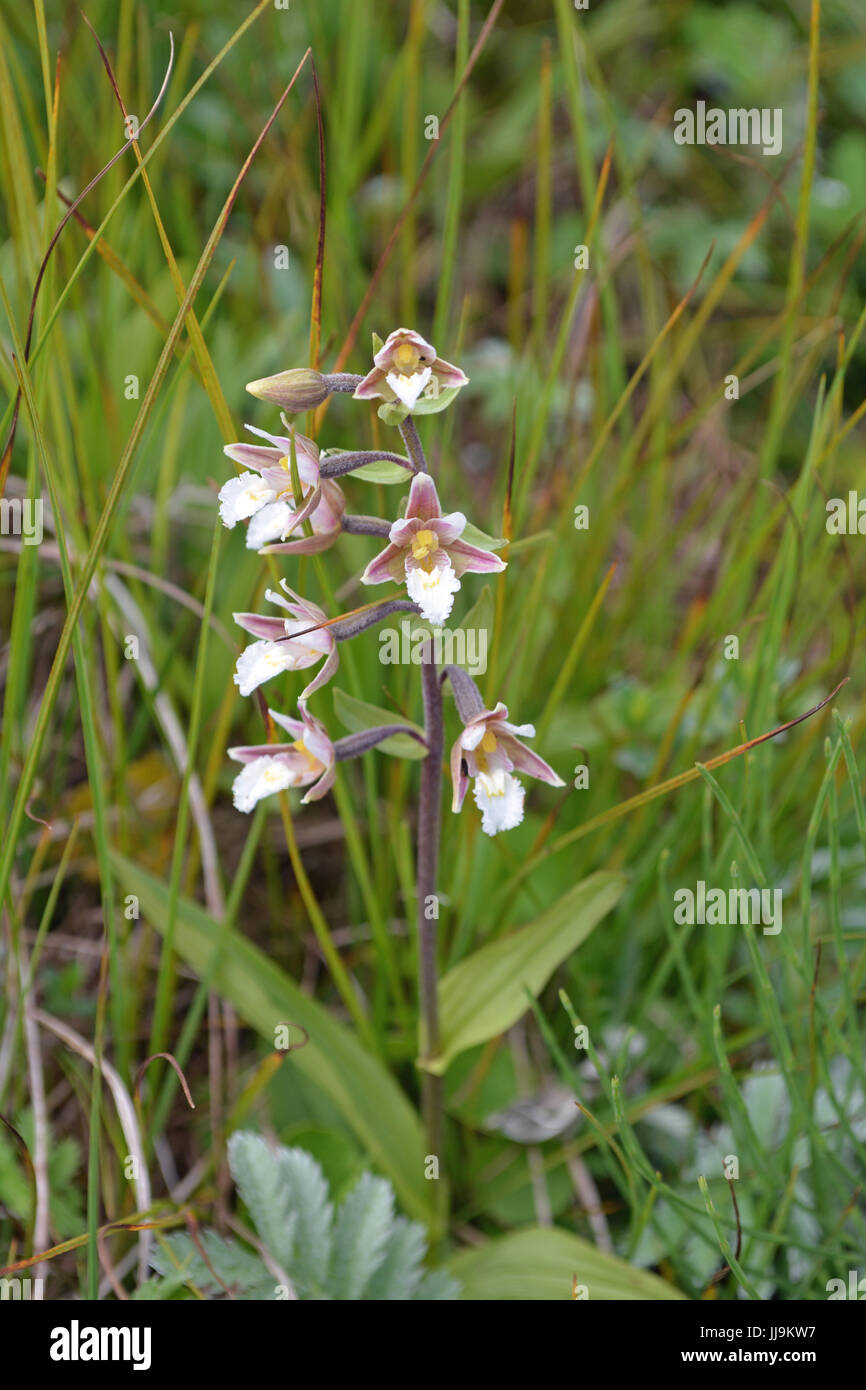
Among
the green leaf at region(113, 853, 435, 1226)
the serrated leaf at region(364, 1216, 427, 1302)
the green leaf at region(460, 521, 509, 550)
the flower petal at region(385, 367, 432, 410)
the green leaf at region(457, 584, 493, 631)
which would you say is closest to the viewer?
the flower petal at region(385, 367, 432, 410)

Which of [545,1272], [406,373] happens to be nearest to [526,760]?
[406,373]

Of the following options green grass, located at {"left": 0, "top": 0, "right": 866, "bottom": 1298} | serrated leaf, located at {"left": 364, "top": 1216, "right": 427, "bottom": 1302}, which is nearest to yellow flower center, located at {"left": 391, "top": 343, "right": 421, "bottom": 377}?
green grass, located at {"left": 0, "top": 0, "right": 866, "bottom": 1298}

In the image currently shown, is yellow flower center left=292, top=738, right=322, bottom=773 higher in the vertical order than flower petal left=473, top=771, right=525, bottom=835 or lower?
higher

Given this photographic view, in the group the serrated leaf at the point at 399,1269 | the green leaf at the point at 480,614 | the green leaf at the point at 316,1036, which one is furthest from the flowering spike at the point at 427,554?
the serrated leaf at the point at 399,1269

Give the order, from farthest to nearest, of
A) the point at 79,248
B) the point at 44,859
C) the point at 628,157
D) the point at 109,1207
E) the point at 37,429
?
the point at 628,157 < the point at 79,248 < the point at 44,859 < the point at 109,1207 < the point at 37,429

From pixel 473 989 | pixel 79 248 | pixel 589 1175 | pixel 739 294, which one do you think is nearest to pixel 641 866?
pixel 473 989

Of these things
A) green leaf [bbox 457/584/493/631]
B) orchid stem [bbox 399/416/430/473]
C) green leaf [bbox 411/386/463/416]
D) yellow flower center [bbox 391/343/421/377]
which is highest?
yellow flower center [bbox 391/343/421/377]

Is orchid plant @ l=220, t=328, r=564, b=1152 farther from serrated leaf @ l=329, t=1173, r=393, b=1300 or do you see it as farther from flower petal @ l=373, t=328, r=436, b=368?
serrated leaf @ l=329, t=1173, r=393, b=1300
